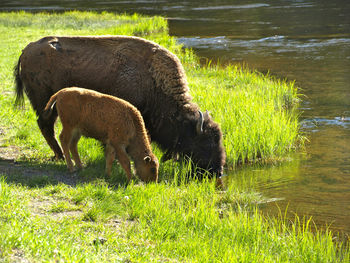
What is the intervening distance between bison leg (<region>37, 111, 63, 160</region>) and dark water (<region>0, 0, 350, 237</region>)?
2551 millimetres

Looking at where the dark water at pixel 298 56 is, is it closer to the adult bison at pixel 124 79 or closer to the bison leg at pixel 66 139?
the adult bison at pixel 124 79

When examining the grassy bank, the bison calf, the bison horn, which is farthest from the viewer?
the bison horn

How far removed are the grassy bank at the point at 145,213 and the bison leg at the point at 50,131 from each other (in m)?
0.24

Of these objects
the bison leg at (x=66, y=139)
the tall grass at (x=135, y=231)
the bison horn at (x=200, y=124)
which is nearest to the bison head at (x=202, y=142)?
the bison horn at (x=200, y=124)

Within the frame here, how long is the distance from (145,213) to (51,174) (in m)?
1.71

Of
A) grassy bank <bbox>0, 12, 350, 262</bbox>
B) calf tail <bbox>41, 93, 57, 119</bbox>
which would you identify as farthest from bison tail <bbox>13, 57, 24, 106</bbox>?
calf tail <bbox>41, 93, 57, 119</bbox>

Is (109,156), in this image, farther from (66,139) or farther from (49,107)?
(49,107)

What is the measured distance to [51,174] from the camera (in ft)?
22.1

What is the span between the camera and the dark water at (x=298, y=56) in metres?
7.24

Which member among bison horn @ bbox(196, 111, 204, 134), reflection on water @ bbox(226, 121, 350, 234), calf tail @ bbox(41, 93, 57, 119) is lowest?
reflection on water @ bbox(226, 121, 350, 234)

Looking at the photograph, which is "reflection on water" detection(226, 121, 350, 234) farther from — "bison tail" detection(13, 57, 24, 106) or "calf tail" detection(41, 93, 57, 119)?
"bison tail" detection(13, 57, 24, 106)

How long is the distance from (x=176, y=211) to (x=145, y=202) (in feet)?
1.15

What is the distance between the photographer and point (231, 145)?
8.45 meters

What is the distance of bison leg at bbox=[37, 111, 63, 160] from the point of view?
7.56 metres
